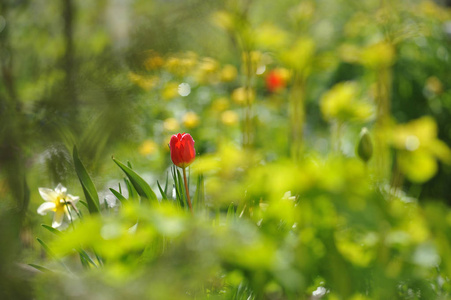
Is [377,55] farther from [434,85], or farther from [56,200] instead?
[434,85]

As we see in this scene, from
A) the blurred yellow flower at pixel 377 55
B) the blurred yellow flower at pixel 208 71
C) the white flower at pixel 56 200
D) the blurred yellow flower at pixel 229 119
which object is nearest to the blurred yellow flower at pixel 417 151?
the blurred yellow flower at pixel 377 55

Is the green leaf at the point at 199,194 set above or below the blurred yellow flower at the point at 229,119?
above

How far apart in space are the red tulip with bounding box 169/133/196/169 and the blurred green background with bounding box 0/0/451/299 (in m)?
0.02

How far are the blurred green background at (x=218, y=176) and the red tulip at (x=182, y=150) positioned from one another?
0.06ft

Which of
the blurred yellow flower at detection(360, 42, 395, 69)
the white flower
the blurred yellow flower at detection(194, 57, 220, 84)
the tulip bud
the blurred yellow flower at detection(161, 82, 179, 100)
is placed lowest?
the blurred yellow flower at detection(161, 82, 179, 100)

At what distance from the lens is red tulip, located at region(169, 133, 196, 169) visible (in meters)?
0.73

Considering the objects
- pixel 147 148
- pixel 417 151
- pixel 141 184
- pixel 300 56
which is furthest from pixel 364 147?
pixel 147 148

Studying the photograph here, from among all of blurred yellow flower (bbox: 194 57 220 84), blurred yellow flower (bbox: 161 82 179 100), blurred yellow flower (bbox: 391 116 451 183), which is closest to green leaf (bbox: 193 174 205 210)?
blurred yellow flower (bbox: 391 116 451 183)

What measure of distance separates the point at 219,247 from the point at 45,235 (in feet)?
3.58

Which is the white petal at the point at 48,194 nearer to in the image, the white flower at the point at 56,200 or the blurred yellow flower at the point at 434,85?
the white flower at the point at 56,200

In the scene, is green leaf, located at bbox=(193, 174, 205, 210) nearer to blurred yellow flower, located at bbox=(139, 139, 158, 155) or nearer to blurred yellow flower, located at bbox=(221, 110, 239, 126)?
blurred yellow flower, located at bbox=(139, 139, 158, 155)

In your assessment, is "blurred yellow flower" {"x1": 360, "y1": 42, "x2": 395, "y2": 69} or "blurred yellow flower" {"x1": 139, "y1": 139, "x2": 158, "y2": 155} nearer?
"blurred yellow flower" {"x1": 360, "y1": 42, "x2": 395, "y2": 69}

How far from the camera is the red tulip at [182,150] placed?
0.73 metres

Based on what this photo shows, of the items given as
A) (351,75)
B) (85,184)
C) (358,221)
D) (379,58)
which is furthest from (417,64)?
(358,221)
